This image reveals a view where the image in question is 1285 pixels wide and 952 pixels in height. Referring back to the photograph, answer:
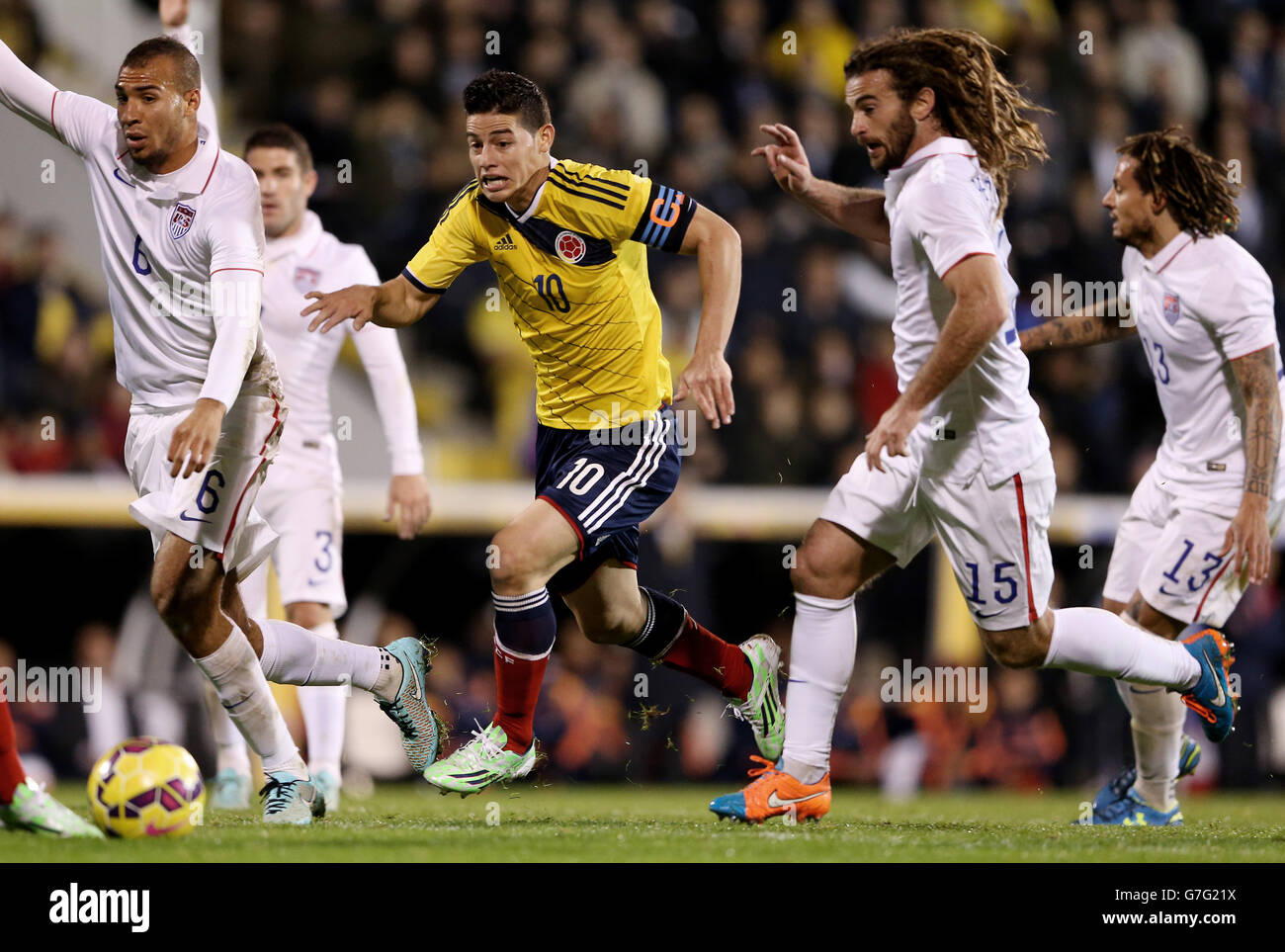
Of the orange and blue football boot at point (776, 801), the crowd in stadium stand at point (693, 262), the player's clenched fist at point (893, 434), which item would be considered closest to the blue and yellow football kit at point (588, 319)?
the orange and blue football boot at point (776, 801)

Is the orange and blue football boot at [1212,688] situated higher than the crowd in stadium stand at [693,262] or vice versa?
the crowd in stadium stand at [693,262]

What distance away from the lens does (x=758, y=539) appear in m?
11.0

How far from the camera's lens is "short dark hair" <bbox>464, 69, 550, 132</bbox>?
568 cm

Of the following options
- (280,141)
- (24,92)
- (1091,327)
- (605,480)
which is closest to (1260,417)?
(1091,327)

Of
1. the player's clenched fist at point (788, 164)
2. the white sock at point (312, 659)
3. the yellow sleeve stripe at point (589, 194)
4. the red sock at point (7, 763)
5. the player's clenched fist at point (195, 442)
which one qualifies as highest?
the player's clenched fist at point (788, 164)

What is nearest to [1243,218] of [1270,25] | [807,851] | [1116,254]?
[1116,254]

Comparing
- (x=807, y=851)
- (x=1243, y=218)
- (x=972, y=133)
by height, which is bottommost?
(x=807, y=851)

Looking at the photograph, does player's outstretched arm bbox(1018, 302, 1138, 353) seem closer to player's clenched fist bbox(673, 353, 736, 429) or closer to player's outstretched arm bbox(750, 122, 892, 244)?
player's outstretched arm bbox(750, 122, 892, 244)

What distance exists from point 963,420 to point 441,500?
18.1 ft

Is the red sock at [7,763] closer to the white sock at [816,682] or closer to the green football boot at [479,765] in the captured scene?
the green football boot at [479,765]

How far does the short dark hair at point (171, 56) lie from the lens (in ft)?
17.4

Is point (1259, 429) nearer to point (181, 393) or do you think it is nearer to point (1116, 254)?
point (181, 393)

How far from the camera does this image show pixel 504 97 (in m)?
5.68

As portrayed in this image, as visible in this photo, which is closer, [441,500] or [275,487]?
[275,487]
